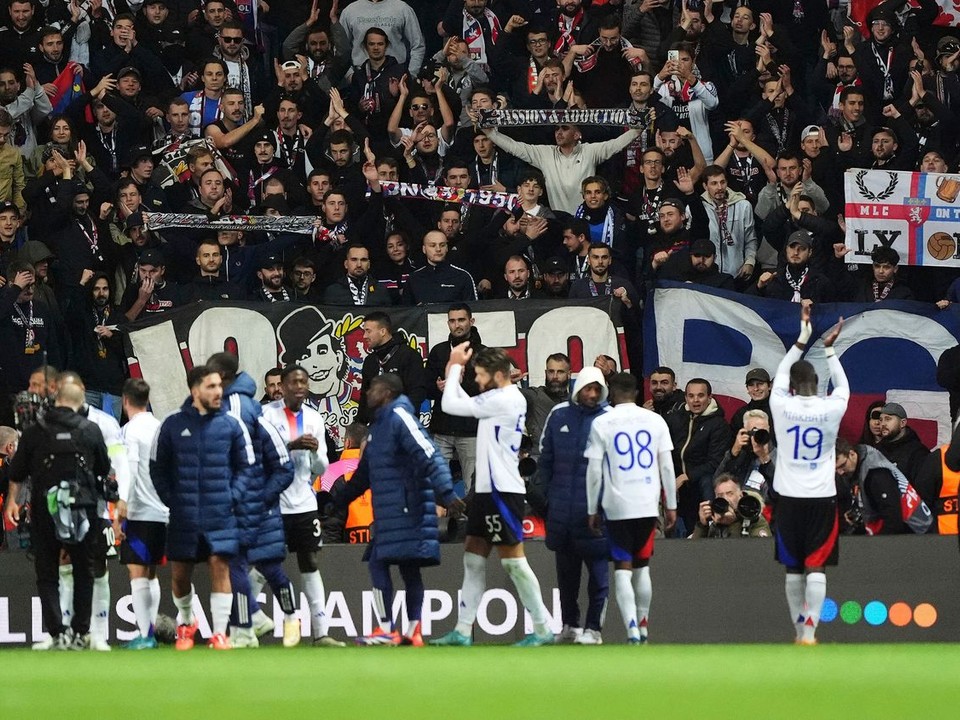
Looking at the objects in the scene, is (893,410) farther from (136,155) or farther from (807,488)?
(136,155)

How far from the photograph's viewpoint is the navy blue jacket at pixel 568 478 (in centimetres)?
1391

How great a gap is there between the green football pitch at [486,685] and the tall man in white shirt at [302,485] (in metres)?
2.38

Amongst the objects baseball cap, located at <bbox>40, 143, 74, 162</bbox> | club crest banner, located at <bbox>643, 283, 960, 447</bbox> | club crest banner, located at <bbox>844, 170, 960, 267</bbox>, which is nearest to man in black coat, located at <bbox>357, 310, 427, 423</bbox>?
club crest banner, located at <bbox>643, 283, 960, 447</bbox>

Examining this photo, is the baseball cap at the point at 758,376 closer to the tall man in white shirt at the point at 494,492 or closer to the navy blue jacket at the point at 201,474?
the tall man in white shirt at the point at 494,492

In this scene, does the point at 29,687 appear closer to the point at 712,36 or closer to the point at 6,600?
the point at 6,600

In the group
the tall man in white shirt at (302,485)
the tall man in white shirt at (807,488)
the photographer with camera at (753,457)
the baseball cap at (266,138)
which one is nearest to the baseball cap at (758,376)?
the photographer with camera at (753,457)

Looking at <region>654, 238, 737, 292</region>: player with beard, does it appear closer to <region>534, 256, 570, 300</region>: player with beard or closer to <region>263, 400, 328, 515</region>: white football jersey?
<region>534, 256, 570, 300</region>: player with beard

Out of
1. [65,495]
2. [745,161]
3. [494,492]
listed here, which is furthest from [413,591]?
[745,161]

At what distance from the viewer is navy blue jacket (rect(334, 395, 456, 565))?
1324 cm

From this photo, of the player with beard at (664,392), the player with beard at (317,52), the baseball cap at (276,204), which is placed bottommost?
the player with beard at (664,392)

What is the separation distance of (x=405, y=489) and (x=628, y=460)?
177 centimetres

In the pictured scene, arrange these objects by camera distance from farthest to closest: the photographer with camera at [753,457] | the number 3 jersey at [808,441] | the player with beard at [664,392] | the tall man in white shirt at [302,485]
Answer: the player with beard at [664,392] < the photographer with camera at [753,457] < the tall man in white shirt at [302,485] < the number 3 jersey at [808,441]

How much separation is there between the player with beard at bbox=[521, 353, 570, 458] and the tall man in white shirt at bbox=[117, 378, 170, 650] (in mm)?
3647

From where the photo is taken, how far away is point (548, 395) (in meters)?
16.7
